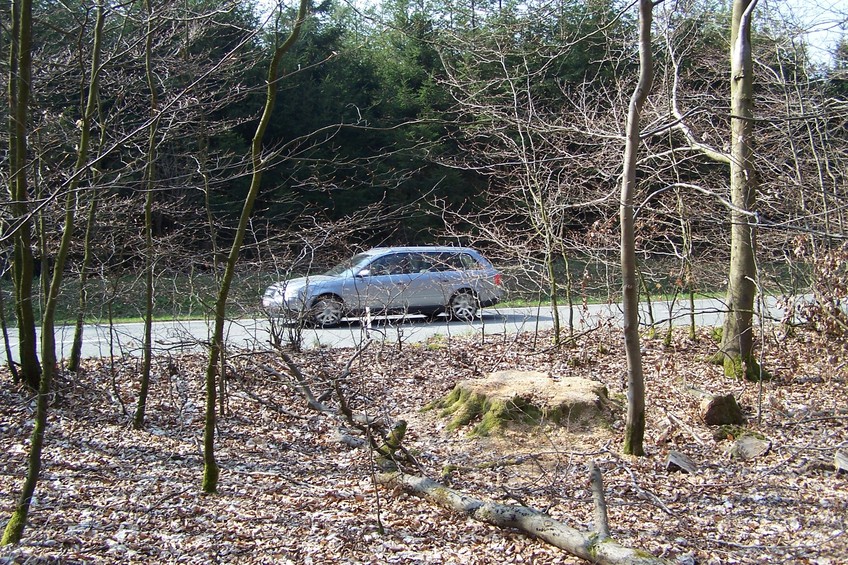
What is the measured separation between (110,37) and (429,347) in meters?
6.05

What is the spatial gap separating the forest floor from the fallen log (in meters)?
0.08

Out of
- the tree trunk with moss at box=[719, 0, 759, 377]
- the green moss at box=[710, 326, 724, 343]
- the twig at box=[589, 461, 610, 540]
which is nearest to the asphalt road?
the green moss at box=[710, 326, 724, 343]

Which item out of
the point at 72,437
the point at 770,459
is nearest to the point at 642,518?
the point at 770,459

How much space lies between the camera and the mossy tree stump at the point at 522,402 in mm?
6969

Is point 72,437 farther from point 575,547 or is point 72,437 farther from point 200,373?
point 575,547

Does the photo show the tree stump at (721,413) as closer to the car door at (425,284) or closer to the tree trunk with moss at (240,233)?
the tree trunk with moss at (240,233)

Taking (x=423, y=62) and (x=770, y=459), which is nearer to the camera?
(x=770, y=459)

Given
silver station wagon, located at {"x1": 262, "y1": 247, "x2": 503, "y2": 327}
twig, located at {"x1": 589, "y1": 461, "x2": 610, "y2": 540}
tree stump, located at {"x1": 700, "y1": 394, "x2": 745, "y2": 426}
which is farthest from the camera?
silver station wagon, located at {"x1": 262, "y1": 247, "x2": 503, "y2": 327}

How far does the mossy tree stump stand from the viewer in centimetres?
697

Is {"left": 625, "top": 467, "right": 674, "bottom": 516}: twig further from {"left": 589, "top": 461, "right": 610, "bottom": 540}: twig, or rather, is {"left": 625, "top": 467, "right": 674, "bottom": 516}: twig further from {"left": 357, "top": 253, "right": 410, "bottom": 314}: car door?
{"left": 357, "top": 253, "right": 410, "bottom": 314}: car door

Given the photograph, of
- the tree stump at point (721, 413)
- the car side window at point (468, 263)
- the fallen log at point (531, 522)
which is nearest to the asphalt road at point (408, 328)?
the car side window at point (468, 263)

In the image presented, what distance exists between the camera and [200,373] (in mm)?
9320

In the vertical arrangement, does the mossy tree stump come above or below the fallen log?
above

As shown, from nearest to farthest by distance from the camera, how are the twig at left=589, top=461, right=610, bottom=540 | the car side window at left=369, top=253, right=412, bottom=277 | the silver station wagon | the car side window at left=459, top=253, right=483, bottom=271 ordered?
the twig at left=589, top=461, right=610, bottom=540
the silver station wagon
the car side window at left=459, top=253, right=483, bottom=271
the car side window at left=369, top=253, right=412, bottom=277
